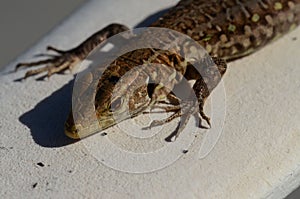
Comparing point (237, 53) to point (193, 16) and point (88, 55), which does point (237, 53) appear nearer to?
point (193, 16)

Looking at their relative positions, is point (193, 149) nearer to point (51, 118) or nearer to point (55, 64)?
point (51, 118)

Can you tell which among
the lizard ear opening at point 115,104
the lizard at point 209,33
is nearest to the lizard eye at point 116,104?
the lizard ear opening at point 115,104

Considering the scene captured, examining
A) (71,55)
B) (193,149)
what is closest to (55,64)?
(71,55)

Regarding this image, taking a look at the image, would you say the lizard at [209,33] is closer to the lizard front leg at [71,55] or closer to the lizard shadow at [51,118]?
the lizard front leg at [71,55]

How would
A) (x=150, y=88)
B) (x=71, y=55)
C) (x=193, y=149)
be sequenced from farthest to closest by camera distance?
(x=71, y=55)
(x=150, y=88)
(x=193, y=149)

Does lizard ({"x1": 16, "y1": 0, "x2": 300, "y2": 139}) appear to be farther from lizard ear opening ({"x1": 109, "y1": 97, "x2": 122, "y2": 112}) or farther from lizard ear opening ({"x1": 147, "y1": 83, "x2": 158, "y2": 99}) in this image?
lizard ear opening ({"x1": 109, "y1": 97, "x2": 122, "y2": 112})

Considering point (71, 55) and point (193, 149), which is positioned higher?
point (71, 55)
